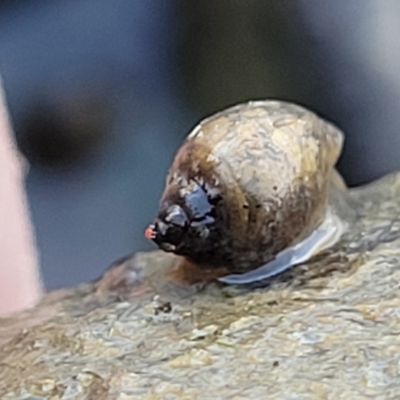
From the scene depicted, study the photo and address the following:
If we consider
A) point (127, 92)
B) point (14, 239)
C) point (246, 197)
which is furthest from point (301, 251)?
point (127, 92)

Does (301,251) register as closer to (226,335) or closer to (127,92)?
(226,335)

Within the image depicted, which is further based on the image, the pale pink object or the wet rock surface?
the pale pink object

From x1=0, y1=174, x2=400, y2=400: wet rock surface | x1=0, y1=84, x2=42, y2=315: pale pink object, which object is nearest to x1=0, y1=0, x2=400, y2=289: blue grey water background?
x1=0, y1=84, x2=42, y2=315: pale pink object

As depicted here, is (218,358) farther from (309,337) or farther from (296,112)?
(296,112)

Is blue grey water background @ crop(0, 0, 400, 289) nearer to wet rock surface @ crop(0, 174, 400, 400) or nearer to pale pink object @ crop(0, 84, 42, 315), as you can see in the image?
pale pink object @ crop(0, 84, 42, 315)

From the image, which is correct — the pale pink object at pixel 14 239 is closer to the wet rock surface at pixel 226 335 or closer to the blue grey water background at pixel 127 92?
the blue grey water background at pixel 127 92

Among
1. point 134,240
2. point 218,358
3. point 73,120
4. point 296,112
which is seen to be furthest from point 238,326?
point 73,120
